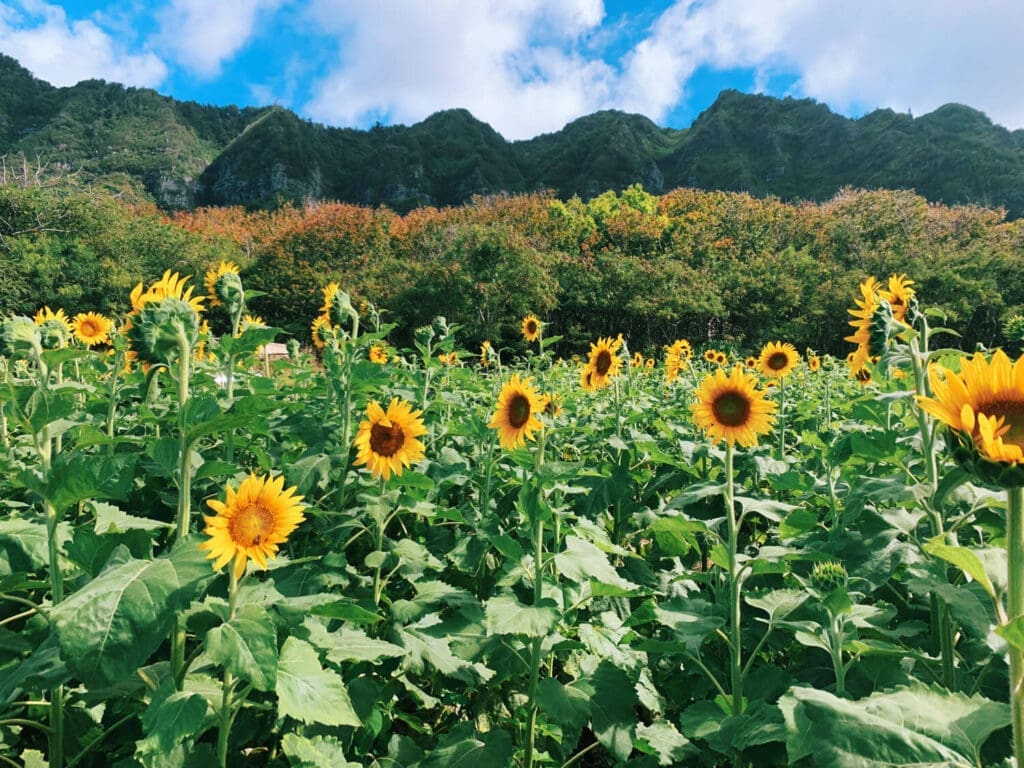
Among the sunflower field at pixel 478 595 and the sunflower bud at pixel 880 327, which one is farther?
the sunflower bud at pixel 880 327

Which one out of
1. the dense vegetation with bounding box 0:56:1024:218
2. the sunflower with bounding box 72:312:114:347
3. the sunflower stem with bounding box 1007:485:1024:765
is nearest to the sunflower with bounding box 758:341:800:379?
the sunflower stem with bounding box 1007:485:1024:765

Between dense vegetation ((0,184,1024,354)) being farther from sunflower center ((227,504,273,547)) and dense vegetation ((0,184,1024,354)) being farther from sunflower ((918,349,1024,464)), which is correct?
sunflower ((918,349,1024,464))

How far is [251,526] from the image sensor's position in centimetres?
142

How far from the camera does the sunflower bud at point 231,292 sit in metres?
2.92

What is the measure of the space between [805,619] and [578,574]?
76cm

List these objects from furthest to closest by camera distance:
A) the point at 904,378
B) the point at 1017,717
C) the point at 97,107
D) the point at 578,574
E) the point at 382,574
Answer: the point at 97,107, the point at 904,378, the point at 382,574, the point at 578,574, the point at 1017,717

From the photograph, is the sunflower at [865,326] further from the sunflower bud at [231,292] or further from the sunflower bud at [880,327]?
the sunflower bud at [231,292]

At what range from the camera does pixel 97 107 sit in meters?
81.4

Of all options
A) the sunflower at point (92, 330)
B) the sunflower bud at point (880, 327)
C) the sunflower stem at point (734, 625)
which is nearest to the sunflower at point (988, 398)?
the sunflower stem at point (734, 625)

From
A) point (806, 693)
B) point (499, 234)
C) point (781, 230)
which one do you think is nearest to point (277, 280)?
point (499, 234)

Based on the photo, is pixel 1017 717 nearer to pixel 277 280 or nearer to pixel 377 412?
pixel 377 412

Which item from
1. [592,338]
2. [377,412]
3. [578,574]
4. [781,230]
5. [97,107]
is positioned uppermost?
[97,107]

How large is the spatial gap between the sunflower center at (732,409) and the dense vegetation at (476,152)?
236 feet

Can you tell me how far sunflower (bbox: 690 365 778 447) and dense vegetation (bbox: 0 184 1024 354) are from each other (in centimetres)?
1670
